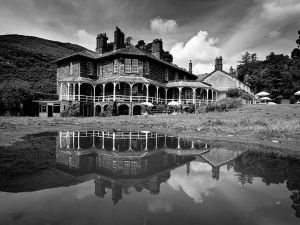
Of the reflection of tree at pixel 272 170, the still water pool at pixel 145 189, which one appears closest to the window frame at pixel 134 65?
the still water pool at pixel 145 189

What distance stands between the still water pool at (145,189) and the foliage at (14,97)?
2812 cm

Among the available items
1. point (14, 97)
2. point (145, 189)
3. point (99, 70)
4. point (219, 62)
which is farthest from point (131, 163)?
point (219, 62)

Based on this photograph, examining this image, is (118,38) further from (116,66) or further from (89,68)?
(89,68)

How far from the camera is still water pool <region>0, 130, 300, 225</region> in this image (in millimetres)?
3674

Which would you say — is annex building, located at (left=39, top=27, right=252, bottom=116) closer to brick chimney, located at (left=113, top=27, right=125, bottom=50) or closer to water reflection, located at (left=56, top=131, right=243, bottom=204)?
brick chimney, located at (left=113, top=27, right=125, bottom=50)

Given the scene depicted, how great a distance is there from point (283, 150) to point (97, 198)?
8977 millimetres

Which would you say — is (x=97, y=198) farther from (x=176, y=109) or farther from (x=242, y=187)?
(x=176, y=109)

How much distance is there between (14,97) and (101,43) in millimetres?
17407

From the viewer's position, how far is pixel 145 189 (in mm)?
4969

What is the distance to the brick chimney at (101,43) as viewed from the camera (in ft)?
135

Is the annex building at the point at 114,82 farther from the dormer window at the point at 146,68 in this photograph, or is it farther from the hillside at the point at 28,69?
the hillside at the point at 28,69

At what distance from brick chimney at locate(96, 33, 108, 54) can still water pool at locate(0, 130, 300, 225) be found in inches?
1402

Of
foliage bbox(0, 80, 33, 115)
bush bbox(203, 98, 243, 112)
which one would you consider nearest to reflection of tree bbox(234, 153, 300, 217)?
bush bbox(203, 98, 243, 112)

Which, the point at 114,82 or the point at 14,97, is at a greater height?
the point at 114,82
